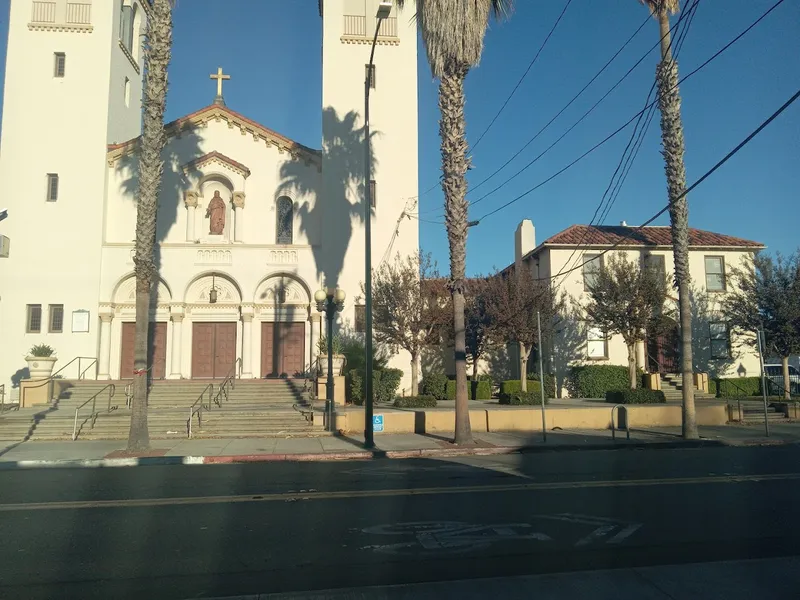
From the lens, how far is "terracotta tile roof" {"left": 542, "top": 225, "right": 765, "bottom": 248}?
31016 mm

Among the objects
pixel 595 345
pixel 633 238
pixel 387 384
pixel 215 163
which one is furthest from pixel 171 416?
pixel 633 238

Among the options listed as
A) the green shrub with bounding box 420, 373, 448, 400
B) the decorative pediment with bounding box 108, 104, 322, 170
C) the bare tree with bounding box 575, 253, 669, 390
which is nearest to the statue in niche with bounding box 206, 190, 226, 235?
the decorative pediment with bounding box 108, 104, 322, 170

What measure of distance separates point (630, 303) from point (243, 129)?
60.1 ft

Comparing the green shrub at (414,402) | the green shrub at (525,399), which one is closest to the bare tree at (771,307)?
the green shrub at (525,399)

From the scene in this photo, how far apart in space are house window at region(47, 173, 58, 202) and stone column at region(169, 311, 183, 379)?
6813 millimetres

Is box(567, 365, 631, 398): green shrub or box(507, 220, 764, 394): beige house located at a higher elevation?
box(507, 220, 764, 394): beige house

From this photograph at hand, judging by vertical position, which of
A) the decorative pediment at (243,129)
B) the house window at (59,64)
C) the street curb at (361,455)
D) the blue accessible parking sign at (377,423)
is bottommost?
the street curb at (361,455)

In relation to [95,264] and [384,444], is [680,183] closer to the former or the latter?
[384,444]

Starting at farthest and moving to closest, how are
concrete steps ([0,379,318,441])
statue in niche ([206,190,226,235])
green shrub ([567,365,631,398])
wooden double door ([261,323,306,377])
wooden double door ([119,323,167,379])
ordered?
1. green shrub ([567,365,631,398])
2. statue in niche ([206,190,226,235])
3. wooden double door ([261,323,306,377])
4. wooden double door ([119,323,167,379])
5. concrete steps ([0,379,318,441])

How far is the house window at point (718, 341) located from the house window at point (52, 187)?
98.3ft

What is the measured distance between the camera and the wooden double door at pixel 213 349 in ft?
89.8

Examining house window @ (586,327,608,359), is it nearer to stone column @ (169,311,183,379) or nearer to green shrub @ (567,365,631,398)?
green shrub @ (567,365,631,398)

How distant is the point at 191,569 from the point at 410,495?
4069mm

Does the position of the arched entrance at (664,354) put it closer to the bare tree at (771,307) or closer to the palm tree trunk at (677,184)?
the bare tree at (771,307)
